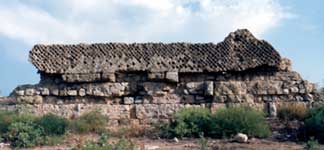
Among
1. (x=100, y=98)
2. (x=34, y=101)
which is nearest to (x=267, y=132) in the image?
(x=100, y=98)

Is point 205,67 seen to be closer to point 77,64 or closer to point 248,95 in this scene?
point 248,95

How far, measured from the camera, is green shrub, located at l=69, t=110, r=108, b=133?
43.4ft

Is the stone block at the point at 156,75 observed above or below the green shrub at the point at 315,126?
above

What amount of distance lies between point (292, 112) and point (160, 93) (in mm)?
3326

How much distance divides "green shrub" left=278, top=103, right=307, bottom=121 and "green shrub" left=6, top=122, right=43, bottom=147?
18.7 ft

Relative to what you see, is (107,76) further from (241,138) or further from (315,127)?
(315,127)

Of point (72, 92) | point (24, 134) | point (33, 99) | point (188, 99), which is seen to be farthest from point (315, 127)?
point (33, 99)

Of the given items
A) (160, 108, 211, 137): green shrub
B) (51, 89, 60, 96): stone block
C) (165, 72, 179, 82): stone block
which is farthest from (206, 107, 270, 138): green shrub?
(51, 89, 60, 96): stone block

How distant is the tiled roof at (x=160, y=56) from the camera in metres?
14.9

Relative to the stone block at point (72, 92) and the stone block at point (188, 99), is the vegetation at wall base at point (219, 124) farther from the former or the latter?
the stone block at point (72, 92)

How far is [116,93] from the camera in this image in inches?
588

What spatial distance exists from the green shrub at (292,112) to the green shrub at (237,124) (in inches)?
61.5

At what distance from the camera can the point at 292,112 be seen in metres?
13.9

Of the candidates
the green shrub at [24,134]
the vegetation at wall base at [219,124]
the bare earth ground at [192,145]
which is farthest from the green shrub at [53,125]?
the vegetation at wall base at [219,124]
